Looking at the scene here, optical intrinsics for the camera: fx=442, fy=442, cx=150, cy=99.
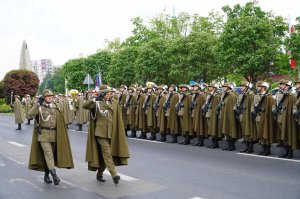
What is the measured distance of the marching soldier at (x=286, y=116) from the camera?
11.2 metres

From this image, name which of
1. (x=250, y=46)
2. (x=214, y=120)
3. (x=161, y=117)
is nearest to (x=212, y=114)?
(x=214, y=120)

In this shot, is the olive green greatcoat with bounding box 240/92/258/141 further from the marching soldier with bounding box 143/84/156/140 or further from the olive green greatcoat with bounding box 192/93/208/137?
the marching soldier with bounding box 143/84/156/140

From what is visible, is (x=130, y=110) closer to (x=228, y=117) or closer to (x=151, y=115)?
(x=151, y=115)

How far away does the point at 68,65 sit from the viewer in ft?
237

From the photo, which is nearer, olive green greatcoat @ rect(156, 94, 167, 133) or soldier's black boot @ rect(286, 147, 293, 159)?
soldier's black boot @ rect(286, 147, 293, 159)

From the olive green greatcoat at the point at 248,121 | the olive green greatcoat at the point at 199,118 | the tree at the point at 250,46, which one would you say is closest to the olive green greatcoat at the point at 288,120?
Result: the olive green greatcoat at the point at 248,121

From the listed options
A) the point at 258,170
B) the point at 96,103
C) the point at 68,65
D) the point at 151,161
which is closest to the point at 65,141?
the point at 96,103

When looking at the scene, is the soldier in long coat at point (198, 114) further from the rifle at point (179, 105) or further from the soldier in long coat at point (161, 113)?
the soldier in long coat at point (161, 113)

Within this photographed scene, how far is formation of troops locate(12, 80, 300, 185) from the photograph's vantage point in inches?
335

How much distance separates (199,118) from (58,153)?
6.54 meters

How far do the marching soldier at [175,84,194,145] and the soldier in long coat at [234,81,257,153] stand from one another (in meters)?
2.40

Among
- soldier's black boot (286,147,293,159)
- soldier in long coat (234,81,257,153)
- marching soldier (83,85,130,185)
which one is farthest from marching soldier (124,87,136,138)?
marching soldier (83,85,130,185)

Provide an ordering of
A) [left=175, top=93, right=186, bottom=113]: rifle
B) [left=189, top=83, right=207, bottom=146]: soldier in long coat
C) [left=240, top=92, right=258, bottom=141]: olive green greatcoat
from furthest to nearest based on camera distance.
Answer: [left=175, top=93, right=186, bottom=113]: rifle, [left=189, top=83, right=207, bottom=146]: soldier in long coat, [left=240, top=92, right=258, bottom=141]: olive green greatcoat

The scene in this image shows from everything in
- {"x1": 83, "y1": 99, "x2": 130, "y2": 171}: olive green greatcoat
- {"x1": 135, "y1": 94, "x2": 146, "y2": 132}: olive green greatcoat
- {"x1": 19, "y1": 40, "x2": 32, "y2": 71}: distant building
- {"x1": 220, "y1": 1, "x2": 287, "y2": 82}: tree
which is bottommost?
{"x1": 83, "y1": 99, "x2": 130, "y2": 171}: olive green greatcoat
